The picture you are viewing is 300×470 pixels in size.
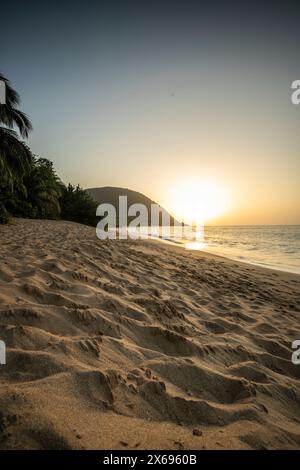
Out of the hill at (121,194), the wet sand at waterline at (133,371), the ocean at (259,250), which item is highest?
the hill at (121,194)

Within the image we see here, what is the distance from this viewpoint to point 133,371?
1781 millimetres

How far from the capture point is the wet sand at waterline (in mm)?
1267

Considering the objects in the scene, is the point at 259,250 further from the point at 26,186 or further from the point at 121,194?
the point at 121,194

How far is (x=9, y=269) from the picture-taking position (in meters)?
3.39

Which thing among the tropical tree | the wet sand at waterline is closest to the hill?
the tropical tree

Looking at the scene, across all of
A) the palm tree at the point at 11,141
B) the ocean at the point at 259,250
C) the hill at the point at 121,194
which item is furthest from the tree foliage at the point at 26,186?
the hill at the point at 121,194

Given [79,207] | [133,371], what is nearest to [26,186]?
[79,207]

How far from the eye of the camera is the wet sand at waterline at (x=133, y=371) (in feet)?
4.16

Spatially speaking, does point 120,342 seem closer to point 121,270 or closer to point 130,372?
point 130,372

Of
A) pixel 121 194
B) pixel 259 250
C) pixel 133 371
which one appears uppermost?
pixel 121 194

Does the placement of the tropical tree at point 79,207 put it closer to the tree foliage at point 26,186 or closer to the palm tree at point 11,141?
the tree foliage at point 26,186

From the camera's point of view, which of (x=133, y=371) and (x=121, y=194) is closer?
(x=133, y=371)
